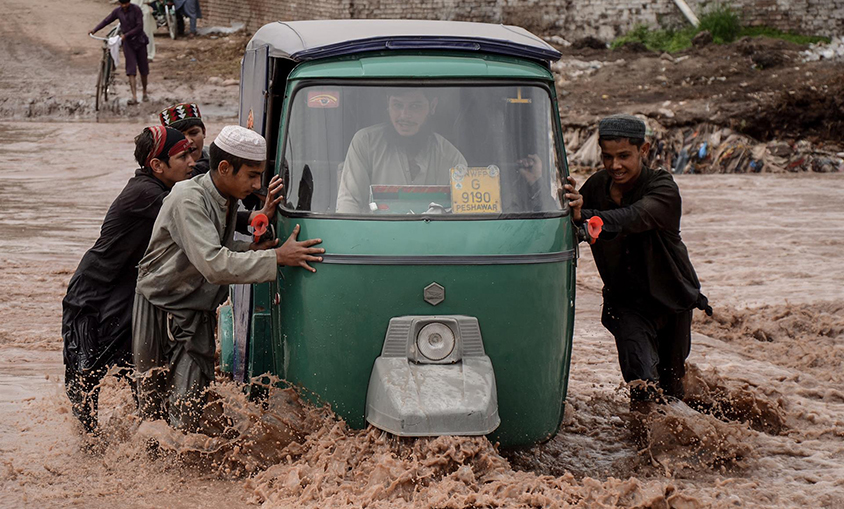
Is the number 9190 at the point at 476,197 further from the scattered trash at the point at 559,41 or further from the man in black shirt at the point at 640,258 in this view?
the scattered trash at the point at 559,41

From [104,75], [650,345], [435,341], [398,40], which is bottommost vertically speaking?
[650,345]

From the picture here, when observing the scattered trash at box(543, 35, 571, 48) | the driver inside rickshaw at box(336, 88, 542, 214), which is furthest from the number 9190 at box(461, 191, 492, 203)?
the scattered trash at box(543, 35, 571, 48)

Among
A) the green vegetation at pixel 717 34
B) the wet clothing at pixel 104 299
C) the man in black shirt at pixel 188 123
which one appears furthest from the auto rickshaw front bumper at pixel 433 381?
the green vegetation at pixel 717 34

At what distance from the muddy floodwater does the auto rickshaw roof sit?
1610mm

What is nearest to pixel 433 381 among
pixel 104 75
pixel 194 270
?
pixel 194 270

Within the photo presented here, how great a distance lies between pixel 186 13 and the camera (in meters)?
27.3

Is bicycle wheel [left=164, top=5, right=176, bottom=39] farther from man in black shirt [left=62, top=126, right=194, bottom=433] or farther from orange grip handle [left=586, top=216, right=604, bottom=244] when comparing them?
orange grip handle [left=586, top=216, right=604, bottom=244]

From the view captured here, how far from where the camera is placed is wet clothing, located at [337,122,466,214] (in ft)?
14.9

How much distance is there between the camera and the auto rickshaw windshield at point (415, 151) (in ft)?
14.9

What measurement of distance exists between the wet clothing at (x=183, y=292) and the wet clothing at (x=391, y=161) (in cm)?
53

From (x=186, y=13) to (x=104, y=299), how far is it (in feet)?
77.5

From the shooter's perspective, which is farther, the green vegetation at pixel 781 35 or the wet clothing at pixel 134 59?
the green vegetation at pixel 781 35

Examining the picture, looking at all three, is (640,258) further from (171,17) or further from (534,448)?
(171,17)

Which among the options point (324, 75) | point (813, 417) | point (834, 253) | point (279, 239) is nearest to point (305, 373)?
point (279, 239)
